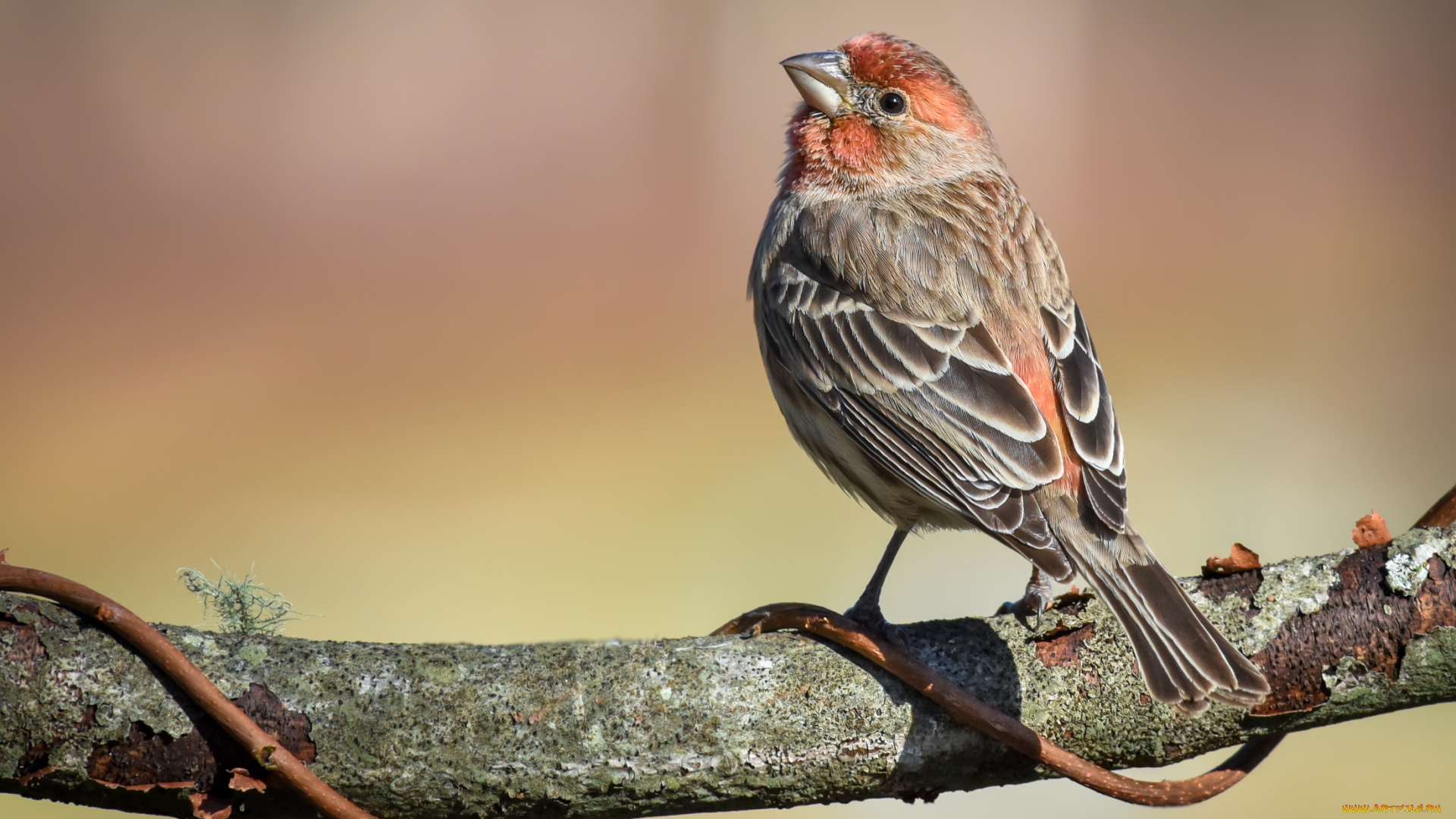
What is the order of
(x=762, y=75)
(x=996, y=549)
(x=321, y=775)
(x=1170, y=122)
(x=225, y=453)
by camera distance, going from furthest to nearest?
(x=1170, y=122)
(x=762, y=75)
(x=225, y=453)
(x=996, y=549)
(x=321, y=775)

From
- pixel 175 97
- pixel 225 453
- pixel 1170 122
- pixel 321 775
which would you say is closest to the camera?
pixel 321 775

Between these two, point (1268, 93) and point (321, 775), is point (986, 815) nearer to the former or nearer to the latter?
point (321, 775)

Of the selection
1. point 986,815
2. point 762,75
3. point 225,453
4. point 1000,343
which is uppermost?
point 762,75

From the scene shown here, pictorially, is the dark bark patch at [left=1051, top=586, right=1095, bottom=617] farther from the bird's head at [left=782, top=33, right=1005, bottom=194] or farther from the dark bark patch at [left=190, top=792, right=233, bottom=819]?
the bird's head at [left=782, top=33, right=1005, bottom=194]

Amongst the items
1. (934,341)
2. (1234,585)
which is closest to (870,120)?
(934,341)

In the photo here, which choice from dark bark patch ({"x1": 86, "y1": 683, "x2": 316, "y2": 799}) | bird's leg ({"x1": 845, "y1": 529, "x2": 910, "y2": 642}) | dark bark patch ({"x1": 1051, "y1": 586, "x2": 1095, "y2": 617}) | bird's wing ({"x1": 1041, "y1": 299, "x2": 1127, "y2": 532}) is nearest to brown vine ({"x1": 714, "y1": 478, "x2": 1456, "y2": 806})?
dark bark patch ({"x1": 1051, "y1": 586, "x2": 1095, "y2": 617})

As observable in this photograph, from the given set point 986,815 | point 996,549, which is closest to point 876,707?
point 986,815
